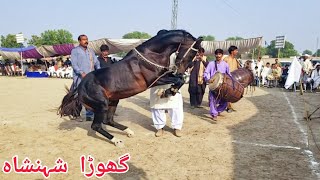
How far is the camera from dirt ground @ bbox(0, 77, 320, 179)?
4184 millimetres

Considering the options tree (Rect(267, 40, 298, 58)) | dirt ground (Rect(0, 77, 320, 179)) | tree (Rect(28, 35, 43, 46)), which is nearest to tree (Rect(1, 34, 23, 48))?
tree (Rect(28, 35, 43, 46))

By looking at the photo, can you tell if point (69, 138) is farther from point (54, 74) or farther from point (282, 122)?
point (54, 74)

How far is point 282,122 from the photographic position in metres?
A: 7.21

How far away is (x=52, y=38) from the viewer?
57375 millimetres

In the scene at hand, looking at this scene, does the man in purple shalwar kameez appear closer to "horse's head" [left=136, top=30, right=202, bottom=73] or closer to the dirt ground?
the dirt ground

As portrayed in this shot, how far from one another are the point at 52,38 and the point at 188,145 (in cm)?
5712

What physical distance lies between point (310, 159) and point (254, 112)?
4014 millimetres

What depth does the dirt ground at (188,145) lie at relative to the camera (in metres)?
4.18

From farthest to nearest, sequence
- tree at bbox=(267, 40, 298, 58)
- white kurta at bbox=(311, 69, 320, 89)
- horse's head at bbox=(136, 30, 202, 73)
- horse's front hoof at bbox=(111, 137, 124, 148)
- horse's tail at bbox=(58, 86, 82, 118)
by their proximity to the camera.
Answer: tree at bbox=(267, 40, 298, 58)
white kurta at bbox=(311, 69, 320, 89)
horse's tail at bbox=(58, 86, 82, 118)
horse's front hoof at bbox=(111, 137, 124, 148)
horse's head at bbox=(136, 30, 202, 73)

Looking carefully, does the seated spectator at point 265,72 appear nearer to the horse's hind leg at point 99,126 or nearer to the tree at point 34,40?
the horse's hind leg at point 99,126

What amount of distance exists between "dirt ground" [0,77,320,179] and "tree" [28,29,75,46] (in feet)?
171

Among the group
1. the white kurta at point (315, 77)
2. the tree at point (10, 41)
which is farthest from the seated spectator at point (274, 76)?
the tree at point (10, 41)

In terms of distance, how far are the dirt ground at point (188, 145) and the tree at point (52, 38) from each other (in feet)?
171

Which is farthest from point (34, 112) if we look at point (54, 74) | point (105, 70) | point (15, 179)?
point (54, 74)
